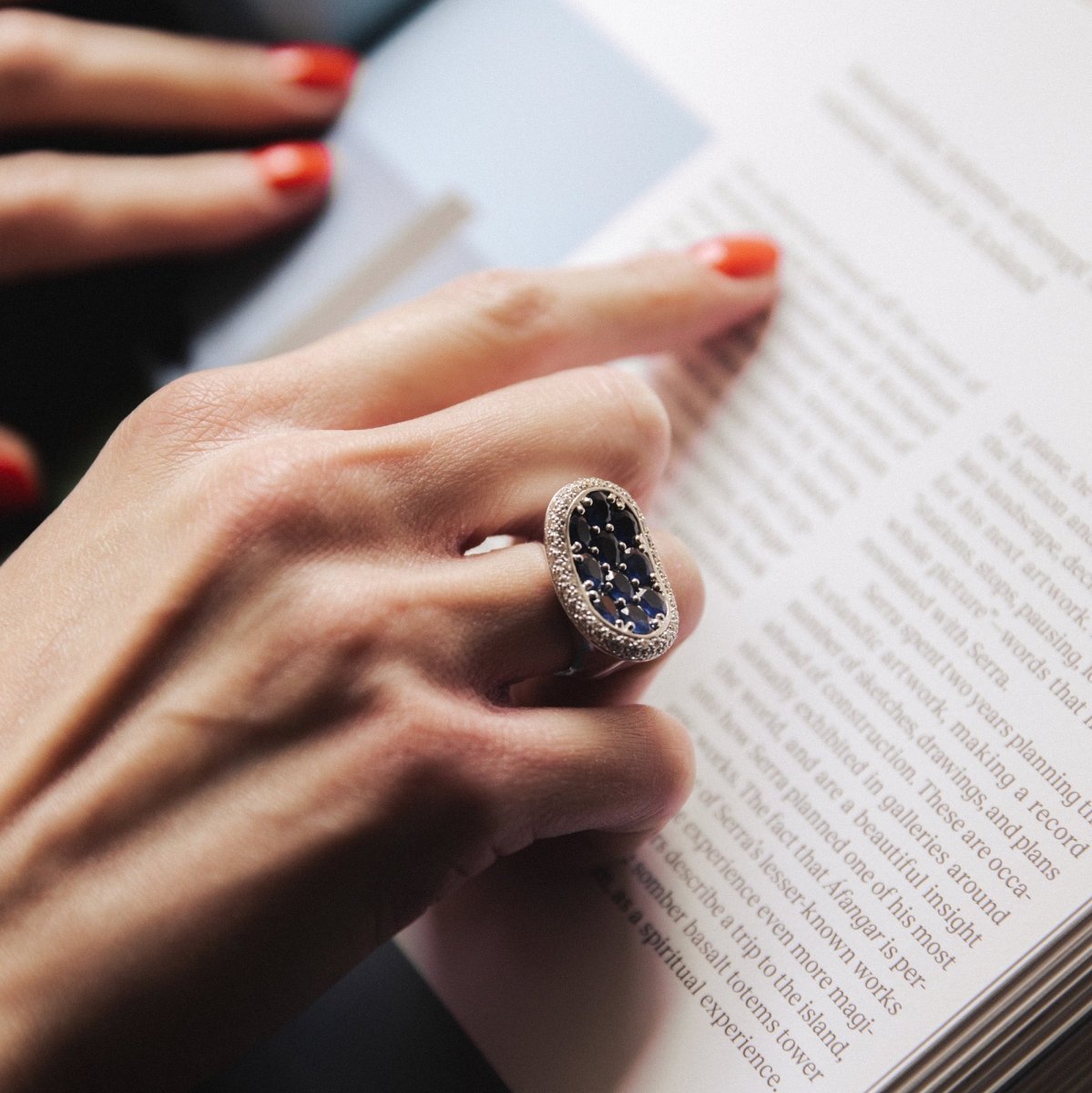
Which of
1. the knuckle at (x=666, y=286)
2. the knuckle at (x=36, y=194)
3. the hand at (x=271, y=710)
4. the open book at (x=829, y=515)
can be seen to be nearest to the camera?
the hand at (x=271, y=710)

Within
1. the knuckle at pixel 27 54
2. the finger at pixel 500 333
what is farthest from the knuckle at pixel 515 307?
the knuckle at pixel 27 54

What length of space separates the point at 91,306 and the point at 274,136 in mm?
318

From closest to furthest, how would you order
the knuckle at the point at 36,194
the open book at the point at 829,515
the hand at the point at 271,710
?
the hand at the point at 271,710 → the open book at the point at 829,515 → the knuckle at the point at 36,194

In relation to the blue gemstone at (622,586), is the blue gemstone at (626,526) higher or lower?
higher

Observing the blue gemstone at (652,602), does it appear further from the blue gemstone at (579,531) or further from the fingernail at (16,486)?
the fingernail at (16,486)

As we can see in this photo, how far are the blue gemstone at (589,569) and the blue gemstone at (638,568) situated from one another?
0.03 metres

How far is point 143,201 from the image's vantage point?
1160mm

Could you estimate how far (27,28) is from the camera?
1.14 metres

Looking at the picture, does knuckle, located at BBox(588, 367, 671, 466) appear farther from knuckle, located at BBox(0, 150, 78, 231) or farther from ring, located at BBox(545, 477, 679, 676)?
knuckle, located at BBox(0, 150, 78, 231)

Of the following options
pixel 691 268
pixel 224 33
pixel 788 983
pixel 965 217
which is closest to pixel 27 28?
pixel 224 33

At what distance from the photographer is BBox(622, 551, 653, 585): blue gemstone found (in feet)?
2.53

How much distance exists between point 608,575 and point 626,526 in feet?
0.15

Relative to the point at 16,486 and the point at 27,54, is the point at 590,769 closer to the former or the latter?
the point at 16,486

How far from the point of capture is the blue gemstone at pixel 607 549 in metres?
0.76
